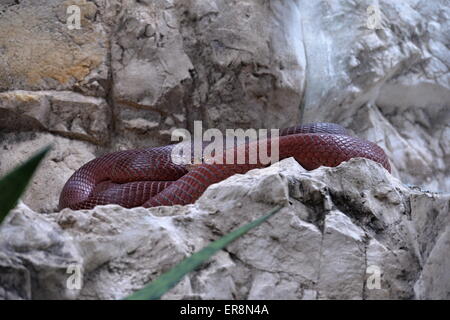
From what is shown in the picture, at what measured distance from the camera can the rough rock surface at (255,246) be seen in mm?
1534

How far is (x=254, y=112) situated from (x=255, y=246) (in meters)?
2.15

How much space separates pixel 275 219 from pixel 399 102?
9.47ft

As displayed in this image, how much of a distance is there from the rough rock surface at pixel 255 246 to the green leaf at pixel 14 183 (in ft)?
1.34

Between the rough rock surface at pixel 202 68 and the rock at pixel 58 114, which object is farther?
the rough rock surface at pixel 202 68

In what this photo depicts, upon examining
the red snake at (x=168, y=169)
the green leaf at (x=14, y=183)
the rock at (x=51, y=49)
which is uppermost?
the green leaf at (x=14, y=183)

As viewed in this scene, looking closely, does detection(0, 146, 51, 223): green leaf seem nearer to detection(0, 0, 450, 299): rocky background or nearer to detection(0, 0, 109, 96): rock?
detection(0, 0, 450, 299): rocky background

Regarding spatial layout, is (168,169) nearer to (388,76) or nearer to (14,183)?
(388,76)

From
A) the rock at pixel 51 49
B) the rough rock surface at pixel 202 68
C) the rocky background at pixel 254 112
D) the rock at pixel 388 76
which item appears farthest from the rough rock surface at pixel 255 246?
the rock at pixel 388 76

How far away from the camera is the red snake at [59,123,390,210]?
229 centimetres

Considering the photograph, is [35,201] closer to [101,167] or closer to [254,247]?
[101,167]

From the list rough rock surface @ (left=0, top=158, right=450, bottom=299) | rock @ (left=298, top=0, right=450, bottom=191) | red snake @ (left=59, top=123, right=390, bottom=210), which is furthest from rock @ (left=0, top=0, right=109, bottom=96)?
rough rock surface @ (left=0, top=158, right=450, bottom=299)

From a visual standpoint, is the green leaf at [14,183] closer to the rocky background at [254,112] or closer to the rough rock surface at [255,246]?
the rough rock surface at [255,246]

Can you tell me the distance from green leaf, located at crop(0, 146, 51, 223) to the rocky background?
55cm
